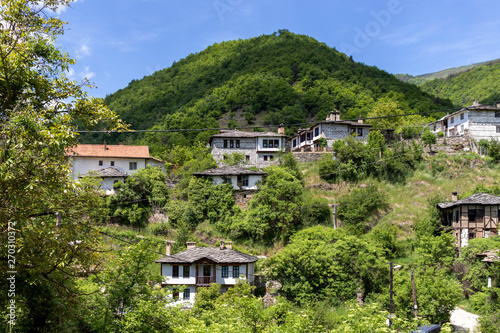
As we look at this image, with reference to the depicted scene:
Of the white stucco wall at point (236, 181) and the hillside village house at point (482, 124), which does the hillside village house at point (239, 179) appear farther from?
the hillside village house at point (482, 124)

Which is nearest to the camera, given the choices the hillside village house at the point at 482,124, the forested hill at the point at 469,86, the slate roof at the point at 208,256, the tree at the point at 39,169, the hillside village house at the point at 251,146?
the tree at the point at 39,169

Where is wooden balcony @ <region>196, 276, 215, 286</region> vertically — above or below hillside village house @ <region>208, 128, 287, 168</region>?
below

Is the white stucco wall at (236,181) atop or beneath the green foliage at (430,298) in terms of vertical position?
atop

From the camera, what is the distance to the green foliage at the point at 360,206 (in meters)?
A: 41.2

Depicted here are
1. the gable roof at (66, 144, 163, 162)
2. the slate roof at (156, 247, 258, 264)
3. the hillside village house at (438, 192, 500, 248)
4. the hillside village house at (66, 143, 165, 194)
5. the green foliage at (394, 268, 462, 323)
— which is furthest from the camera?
the gable roof at (66, 144, 163, 162)

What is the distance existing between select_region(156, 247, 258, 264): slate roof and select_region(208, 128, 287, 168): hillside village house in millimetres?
19755

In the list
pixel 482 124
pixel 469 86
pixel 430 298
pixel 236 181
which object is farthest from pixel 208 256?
pixel 469 86

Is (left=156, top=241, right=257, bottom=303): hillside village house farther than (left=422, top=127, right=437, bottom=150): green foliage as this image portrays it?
No

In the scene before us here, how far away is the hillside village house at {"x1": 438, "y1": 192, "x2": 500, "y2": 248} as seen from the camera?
118 feet

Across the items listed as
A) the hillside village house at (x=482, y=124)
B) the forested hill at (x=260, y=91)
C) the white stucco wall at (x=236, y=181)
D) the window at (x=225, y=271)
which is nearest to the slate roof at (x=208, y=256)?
the window at (x=225, y=271)

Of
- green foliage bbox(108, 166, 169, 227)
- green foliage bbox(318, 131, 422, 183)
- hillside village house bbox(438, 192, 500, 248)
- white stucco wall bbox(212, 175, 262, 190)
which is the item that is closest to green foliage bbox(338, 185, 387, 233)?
green foliage bbox(318, 131, 422, 183)

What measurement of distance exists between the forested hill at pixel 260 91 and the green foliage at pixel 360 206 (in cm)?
3403

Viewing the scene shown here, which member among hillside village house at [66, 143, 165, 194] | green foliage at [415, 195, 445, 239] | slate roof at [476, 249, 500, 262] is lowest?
slate roof at [476, 249, 500, 262]

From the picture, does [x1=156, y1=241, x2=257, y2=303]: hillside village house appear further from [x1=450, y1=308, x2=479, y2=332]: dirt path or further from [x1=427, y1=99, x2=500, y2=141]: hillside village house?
[x1=427, y1=99, x2=500, y2=141]: hillside village house
